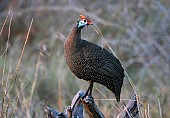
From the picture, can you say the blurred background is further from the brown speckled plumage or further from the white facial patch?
the white facial patch

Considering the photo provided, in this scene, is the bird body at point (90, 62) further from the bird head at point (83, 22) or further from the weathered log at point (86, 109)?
the weathered log at point (86, 109)

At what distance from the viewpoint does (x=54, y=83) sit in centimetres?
820

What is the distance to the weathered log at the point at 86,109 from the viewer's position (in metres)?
4.00

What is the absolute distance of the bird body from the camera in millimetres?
3875

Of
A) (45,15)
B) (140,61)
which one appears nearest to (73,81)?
(140,61)

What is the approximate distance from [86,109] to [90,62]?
365 mm

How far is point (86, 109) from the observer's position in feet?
13.4

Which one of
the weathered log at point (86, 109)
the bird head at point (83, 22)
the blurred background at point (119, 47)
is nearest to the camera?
the bird head at point (83, 22)

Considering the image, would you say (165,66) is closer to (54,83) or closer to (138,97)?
(54,83)

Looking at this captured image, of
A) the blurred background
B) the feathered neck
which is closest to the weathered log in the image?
the feathered neck

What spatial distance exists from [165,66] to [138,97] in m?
5.06

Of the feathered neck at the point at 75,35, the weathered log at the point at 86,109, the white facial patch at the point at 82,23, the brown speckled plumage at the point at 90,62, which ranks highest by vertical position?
the white facial patch at the point at 82,23

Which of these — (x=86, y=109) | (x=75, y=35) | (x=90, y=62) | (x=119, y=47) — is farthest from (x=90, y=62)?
(x=119, y=47)

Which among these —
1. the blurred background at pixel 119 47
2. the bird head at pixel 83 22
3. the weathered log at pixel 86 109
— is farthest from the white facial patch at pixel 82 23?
the blurred background at pixel 119 47
